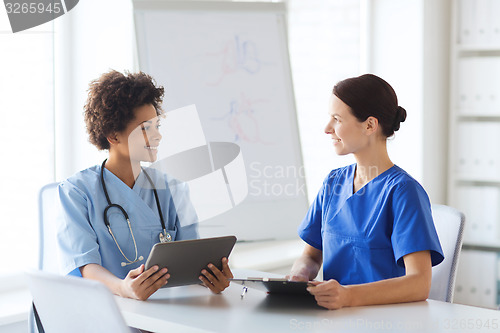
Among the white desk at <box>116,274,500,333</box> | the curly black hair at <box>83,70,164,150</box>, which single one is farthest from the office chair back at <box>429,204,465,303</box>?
the curly black hair at <box>83,70,164,150</box>

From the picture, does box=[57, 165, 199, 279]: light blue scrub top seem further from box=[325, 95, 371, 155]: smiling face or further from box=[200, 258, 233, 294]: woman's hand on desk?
box=[325, 95, 371, 155]: smiling face

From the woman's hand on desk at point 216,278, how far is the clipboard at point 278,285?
91 mm

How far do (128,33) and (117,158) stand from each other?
855 millimetres

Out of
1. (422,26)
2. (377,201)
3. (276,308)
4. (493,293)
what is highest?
(422,26)

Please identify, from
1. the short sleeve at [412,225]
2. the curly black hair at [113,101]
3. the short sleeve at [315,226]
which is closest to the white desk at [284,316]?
the short sleeve at [412,225]

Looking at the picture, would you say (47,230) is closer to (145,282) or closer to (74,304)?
(145,282)

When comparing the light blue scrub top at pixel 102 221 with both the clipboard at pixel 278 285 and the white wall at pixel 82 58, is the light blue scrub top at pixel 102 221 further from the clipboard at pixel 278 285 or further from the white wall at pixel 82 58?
the white wall at pixel 82 58

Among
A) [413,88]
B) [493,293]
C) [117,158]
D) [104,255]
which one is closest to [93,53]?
[117,158]

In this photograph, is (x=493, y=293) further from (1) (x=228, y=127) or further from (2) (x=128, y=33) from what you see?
(2) (x=128, y=33)

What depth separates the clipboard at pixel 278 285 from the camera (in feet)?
4.75

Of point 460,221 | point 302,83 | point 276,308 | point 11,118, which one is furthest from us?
point 302,83

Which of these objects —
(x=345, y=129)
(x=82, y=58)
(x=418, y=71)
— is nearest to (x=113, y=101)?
(x=345, y=129)

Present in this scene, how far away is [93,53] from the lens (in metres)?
2.50

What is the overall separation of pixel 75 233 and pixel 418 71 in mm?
2487
